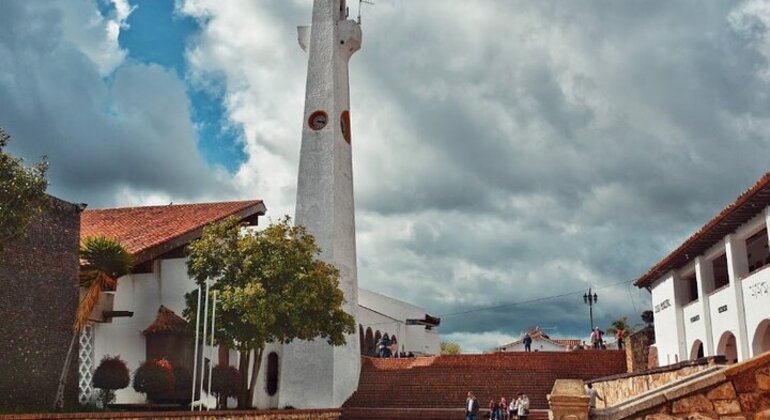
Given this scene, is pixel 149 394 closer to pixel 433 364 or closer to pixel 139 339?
pixel 139 339

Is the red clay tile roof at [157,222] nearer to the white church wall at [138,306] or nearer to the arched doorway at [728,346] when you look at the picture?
the white church wall at [138,306]

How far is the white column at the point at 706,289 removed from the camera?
933 inches

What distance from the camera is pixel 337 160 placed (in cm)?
3170

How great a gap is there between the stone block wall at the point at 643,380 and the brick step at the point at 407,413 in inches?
89.8

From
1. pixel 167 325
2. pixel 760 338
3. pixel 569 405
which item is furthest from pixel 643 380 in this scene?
pixel 167 325

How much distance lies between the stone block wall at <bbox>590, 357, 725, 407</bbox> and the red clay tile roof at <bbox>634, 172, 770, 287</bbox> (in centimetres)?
347

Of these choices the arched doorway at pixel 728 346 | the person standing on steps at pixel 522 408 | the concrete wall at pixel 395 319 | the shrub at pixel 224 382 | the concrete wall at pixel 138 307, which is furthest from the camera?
the concrete wall at pixel 395 319

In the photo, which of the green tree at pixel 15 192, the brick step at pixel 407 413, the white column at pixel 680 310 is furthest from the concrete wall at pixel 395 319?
the green tree at pixel 15 192

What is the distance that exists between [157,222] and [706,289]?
17503mm

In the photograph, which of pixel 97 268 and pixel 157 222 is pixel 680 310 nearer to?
pixel 157 222

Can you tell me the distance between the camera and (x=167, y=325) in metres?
23.9

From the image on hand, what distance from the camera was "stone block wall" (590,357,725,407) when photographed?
18.5 m

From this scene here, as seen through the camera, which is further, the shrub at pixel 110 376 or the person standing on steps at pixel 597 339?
the person standing on steps at pixel 597 339

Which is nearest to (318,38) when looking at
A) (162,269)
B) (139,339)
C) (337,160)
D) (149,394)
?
(337,160)
